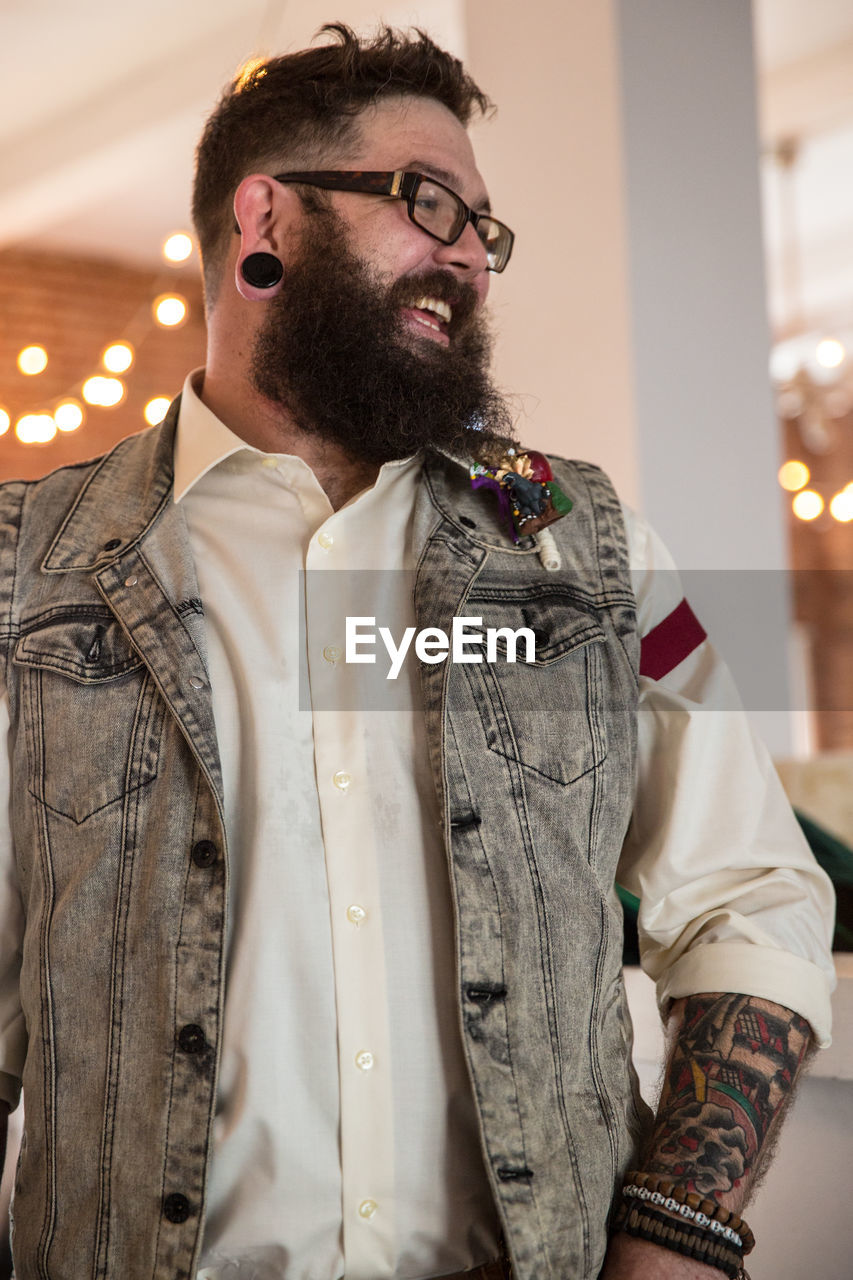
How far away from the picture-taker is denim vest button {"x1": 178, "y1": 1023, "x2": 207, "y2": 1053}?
1.12 m

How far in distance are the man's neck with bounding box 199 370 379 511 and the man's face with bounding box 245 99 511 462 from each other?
1 cm

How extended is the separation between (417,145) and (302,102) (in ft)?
0.56

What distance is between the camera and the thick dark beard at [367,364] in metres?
1.42

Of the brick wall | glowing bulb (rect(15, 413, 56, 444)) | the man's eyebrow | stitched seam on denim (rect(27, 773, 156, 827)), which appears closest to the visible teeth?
the man's eyebrow

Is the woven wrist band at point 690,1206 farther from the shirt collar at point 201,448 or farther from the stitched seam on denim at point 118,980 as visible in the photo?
the shirt collar at point 201,448

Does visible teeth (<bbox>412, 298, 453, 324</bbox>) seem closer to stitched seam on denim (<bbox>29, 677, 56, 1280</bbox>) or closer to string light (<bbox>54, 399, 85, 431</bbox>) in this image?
stitched seam on denim (<bbox>29, 677, 56, 1280</bbox>)

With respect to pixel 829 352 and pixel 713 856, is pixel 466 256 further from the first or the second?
pixel 829 352

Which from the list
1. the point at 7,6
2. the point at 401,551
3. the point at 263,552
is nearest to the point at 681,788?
the point at 401,551

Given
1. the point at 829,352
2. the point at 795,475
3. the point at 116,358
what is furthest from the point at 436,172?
the point at 795,475

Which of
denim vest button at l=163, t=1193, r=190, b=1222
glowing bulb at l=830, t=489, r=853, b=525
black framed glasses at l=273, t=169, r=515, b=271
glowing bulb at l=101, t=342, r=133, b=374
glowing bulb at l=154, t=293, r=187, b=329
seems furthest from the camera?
glowing bulb at l=830, t=489, r=853, b=525

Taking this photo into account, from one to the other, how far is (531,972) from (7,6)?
4005 millimetres

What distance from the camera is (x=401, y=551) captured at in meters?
A: 1.37

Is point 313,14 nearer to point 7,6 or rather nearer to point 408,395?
point 7,6

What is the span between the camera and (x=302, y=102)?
5.08ft
